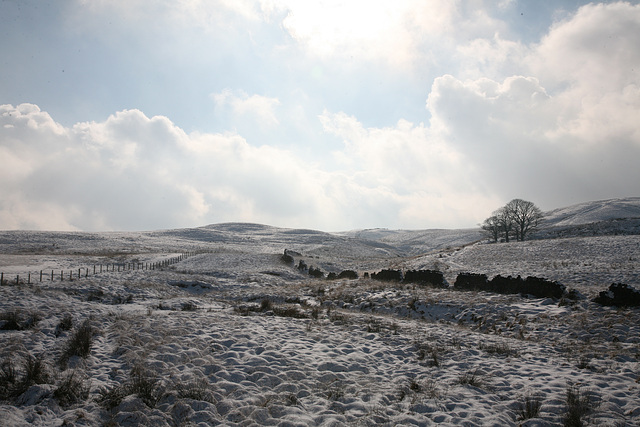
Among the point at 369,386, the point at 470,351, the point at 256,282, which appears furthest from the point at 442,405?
the point at 256,282

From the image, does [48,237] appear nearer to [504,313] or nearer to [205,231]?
[205,231]

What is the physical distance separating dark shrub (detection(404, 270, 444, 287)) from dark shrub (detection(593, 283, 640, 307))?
31.0 ft

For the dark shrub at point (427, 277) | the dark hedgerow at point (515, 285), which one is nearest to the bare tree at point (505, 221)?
the dark shrub at point (427, 277)

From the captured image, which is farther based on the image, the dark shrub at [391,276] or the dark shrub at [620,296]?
the dark shrub at [391,276]

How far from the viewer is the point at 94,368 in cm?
825

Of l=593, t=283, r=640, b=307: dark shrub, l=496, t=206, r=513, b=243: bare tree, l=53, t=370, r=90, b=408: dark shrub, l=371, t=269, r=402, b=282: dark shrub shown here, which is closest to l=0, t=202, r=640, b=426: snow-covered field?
l=53, t=370, r=90, b=408: dark shrub

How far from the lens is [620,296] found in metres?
13.9

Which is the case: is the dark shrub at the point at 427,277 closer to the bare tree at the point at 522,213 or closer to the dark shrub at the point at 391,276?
the dark shrub at the point at 391,276

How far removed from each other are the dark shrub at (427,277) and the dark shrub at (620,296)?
31.0 ft

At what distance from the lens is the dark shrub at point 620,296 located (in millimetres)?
13547

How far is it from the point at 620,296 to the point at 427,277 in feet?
37.6

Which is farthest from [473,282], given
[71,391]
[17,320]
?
[17,320]

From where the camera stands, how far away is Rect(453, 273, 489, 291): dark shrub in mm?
20534

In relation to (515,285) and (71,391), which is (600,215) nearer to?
(515,285)
